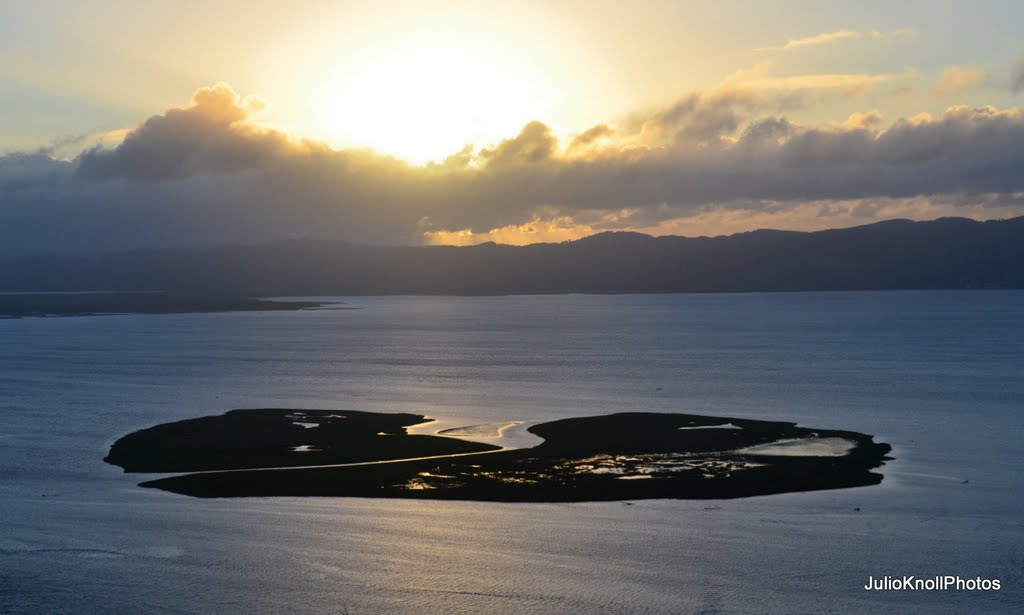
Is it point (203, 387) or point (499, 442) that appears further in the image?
point (203, 387)

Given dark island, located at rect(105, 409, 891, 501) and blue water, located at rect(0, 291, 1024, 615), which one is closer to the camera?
blue water, located at rect(0, 291, 1024, 615)

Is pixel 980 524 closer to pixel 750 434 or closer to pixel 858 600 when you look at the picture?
pixel 858 600

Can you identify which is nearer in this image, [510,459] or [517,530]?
[517,530]

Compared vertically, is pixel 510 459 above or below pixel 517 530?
above

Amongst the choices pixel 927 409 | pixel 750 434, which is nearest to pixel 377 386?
pixel 750 434

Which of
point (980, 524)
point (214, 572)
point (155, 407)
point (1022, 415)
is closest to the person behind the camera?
point (214, 572)

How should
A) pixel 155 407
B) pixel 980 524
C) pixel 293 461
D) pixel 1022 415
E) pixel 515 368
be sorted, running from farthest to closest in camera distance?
pixel 515 368 < pixel 155 407 < pixel 1022 415 < pixel 293 461 < pixel 980 524

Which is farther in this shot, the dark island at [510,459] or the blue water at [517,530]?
the dark island at [510,459]
